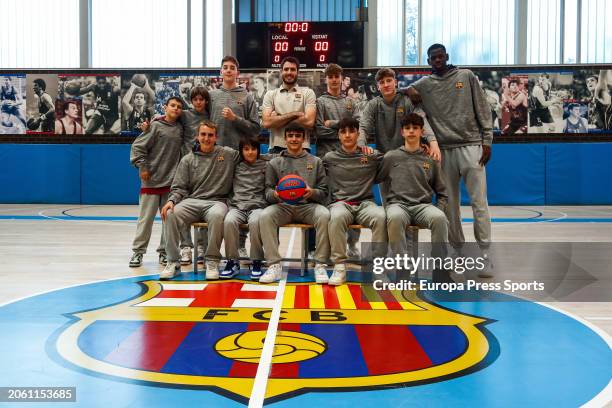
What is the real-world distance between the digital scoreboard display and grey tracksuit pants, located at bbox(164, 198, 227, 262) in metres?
6.60

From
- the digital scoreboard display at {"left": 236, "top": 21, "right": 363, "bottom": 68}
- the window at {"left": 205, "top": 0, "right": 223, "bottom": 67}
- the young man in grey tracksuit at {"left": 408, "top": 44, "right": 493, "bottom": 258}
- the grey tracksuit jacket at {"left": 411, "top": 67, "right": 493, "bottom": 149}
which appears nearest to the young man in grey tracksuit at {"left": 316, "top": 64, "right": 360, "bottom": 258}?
the young man in grey tracksuit at {"left": 408, "top": 44, "right": 493, "bottom": 258}

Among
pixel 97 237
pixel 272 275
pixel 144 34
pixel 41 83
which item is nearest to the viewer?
pixel 272 275

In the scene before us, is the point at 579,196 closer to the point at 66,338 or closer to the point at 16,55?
the point at 66,338

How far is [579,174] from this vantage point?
12820 millimetres

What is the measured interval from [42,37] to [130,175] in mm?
4194

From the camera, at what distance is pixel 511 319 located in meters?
3.52

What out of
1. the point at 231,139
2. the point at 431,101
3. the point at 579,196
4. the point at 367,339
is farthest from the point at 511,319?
the point at 579,196

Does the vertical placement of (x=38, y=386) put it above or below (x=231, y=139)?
below

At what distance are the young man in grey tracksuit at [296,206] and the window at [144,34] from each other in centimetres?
964

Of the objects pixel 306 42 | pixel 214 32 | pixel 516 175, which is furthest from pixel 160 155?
pixel 516 175

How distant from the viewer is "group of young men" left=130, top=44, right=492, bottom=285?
4.66 metres

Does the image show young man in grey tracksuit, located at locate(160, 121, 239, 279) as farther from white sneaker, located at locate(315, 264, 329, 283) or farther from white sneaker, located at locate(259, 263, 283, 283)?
white sneaker, located at locate(315, 264, 329, 283)

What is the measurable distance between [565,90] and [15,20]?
13.0 meters

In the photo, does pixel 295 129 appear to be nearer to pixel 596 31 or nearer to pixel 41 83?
pixel 41 83
